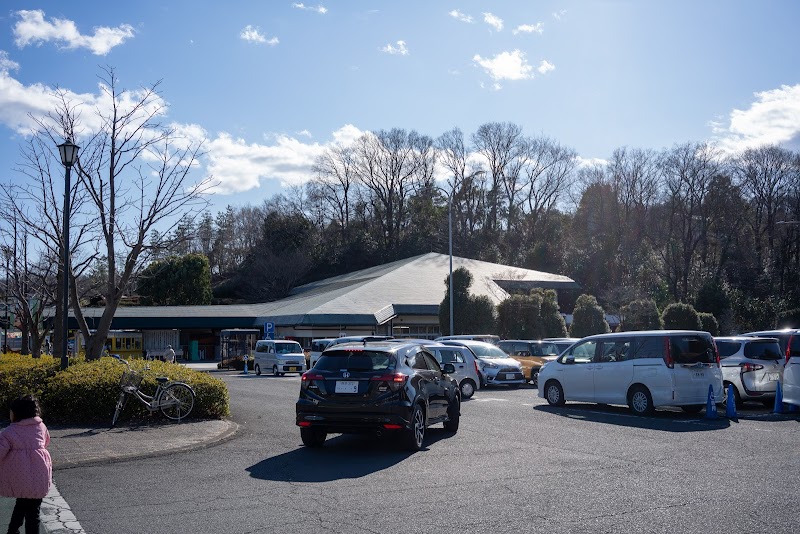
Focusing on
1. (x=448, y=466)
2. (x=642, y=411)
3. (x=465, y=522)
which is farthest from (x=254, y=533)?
(x=642, y=411)

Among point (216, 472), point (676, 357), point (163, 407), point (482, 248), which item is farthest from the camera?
point (482, 248)

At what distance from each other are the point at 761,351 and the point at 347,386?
1153 centimetres

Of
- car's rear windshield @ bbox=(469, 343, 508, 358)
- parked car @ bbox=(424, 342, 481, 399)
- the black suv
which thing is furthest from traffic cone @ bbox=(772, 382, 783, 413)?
car's rear windshield @ bbox=(469, 343, 508, 358)

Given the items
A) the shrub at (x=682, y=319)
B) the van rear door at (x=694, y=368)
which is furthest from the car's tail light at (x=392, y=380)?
the shrub at (x=682, y=319)

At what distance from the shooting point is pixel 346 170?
83500 mm

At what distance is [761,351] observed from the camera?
18391mm

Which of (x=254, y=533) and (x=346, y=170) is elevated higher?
(x=346, y=170)

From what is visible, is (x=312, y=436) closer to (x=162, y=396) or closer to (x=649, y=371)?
(x=162, y=396)

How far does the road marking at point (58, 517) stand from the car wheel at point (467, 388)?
14409 millimetres

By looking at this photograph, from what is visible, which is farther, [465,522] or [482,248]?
[482,248]

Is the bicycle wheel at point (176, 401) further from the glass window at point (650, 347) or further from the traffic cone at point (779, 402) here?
the traffic cone at point (779, 402)

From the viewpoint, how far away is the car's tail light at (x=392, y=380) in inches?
458

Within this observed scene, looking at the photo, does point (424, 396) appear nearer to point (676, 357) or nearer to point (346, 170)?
point (676, 357)

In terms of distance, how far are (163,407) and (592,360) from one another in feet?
31.8
